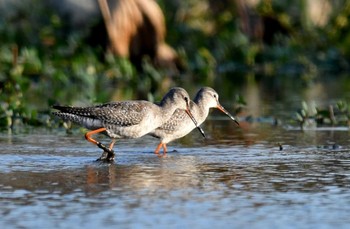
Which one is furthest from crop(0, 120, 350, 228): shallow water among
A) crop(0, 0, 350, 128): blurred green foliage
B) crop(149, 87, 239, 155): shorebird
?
crop(0, 0, 350, 128): blurred green foliage

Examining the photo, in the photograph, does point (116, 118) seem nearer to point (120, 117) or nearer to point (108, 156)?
point (120, 117)

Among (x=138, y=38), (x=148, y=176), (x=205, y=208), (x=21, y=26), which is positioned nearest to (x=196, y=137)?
(x=148, y=176)

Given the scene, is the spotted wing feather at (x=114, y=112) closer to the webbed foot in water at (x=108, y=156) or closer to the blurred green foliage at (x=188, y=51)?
the webbed foot in water at (x=108, y=156)

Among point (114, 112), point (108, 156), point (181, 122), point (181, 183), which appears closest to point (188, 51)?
point (181, 122)

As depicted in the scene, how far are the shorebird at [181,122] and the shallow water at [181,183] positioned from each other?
0.64ft

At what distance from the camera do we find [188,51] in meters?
29.0

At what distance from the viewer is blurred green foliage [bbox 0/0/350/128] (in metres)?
23.0

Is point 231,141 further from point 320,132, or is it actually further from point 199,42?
point 199,42

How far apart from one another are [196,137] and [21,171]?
3.93 meters

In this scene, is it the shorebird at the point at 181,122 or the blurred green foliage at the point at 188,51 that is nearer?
the shorebird at the point at 181,122

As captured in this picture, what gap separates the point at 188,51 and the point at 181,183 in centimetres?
1872

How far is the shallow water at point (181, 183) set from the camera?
8781mm

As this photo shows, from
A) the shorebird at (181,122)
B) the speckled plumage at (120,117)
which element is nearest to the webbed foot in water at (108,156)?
the speckled plumage at (120,117)

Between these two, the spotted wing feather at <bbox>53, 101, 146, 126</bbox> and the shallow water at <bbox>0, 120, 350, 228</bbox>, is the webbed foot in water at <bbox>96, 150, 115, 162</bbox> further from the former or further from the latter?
the spotted wing feather at <bbox>53, 101, 146, 126</bbox>
